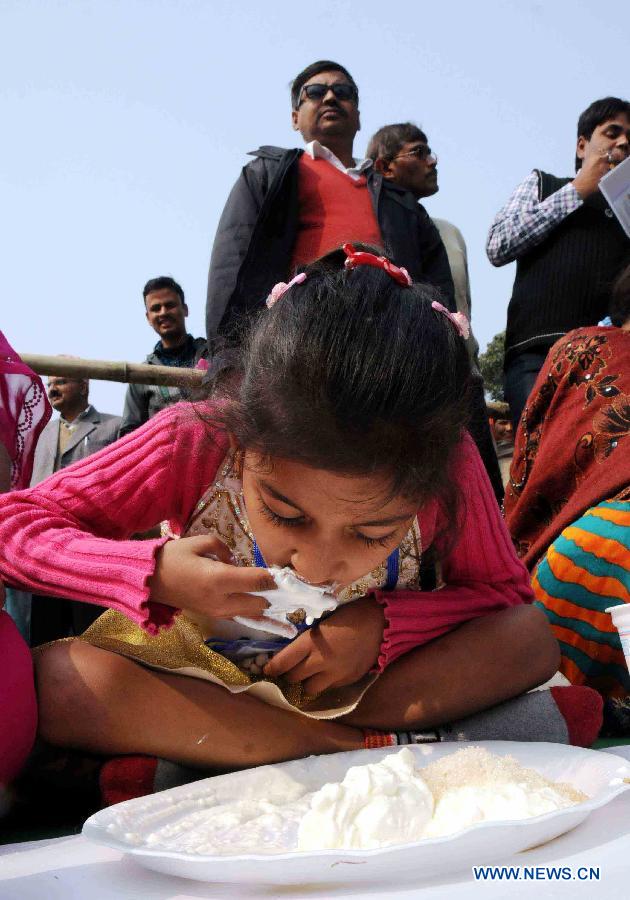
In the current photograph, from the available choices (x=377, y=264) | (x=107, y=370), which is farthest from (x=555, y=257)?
(x=377, y=264)

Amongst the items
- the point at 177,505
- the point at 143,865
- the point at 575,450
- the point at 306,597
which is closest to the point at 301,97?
the point at 575,450

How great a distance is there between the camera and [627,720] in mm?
1724

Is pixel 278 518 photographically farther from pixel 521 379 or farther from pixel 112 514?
pixel 521 379

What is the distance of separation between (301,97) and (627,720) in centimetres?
234

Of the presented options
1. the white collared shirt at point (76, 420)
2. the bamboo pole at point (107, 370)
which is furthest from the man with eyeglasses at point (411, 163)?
the white collared shirt at point (76, 420)

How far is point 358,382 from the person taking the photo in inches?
43.4

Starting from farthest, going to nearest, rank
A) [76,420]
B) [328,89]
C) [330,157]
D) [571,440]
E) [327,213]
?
[76,420] < [328,89] < [330,157] < [327,213] < [571,440]

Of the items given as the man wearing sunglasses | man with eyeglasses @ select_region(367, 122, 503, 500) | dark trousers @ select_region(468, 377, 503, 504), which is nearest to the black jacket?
the man wearing sunglasses

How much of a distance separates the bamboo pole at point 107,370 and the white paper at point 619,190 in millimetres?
1193

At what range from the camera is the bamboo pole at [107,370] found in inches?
87.9

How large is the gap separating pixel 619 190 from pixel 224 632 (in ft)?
5.58

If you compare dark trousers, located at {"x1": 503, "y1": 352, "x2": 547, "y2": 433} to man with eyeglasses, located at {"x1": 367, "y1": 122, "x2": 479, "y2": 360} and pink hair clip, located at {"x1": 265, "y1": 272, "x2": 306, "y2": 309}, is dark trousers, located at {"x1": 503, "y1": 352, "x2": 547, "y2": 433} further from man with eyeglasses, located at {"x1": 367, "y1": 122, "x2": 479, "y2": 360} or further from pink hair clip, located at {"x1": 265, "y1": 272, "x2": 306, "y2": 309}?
pink hair clip, located at {"x1": 265, "y1": 272, "x2": 306, "y2": 309}

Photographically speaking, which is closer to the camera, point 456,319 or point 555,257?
point 456,319

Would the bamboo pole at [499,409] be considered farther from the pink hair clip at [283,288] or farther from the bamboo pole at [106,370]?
the pink hair clip at [283,288]
